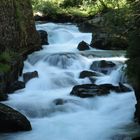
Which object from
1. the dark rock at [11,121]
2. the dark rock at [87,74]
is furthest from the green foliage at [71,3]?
the dark rock at [11,121]

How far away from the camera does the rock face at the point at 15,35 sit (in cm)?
1523

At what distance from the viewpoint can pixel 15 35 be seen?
17797mm

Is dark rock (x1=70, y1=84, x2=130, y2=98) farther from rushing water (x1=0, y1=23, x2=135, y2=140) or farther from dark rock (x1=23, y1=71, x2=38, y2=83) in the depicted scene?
dark rock (x1=23, y1=71, x2=38, y2=83)

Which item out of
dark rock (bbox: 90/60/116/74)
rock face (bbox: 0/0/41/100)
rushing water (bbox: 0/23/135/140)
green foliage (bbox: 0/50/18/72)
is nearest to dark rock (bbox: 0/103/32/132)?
rushing water (bbox: 0/23/135/140)

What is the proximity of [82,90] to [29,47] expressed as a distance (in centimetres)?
613

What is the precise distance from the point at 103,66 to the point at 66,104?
4512mm

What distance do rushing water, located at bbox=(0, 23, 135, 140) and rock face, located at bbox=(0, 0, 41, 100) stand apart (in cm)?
50

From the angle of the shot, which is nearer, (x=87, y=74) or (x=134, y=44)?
(x=134, y=44)

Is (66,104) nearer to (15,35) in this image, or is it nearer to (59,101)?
(59,101)

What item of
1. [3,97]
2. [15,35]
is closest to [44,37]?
[15,35]

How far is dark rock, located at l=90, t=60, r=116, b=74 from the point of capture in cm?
1703

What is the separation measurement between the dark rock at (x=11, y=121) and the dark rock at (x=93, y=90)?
2.97m

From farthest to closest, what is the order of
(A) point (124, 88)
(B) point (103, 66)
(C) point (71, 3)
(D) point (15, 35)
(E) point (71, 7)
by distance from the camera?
(C) point (71, 3) < (E) point (71, 7) < (D) point (15, 35) < (B) point (103, 66) < (A) point (124, 88)

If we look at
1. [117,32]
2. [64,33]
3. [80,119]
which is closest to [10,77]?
[80,119]
